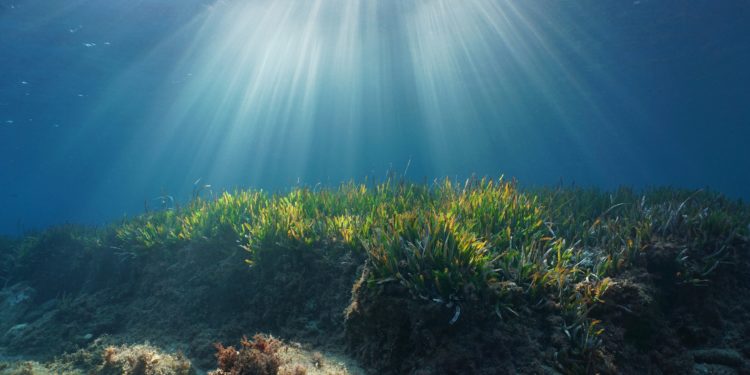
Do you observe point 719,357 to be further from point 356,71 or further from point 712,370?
point 356,71

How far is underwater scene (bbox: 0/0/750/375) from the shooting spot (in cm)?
350

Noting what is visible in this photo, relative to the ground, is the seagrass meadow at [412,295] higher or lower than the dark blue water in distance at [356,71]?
lower

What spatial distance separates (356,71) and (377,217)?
3145 cm

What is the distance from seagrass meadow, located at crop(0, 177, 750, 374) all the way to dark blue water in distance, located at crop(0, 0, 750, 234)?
2173 millimetres

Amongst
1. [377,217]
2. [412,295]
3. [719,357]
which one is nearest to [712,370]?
[719,357]

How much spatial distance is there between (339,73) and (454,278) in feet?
113

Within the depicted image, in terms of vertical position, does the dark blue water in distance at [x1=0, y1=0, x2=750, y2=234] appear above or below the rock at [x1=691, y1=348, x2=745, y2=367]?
above

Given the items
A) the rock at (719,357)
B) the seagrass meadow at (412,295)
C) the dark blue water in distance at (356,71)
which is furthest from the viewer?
the dark blue water in distance at (356,71)

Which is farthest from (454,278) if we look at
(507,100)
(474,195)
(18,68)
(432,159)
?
(432,159)

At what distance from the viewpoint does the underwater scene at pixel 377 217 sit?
3.50 metres

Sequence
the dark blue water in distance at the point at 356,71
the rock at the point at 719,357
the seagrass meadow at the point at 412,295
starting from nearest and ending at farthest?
the seagrass meadow at the point at 412,295 → the rock at the point at 719,357 → the dark blue water in distance at the point at 356,71

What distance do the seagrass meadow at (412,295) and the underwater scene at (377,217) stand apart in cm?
3

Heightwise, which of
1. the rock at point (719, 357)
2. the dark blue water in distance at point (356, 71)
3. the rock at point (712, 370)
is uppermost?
the dark blue water in distance at point (356, 71)

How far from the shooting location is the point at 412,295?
3.48m
